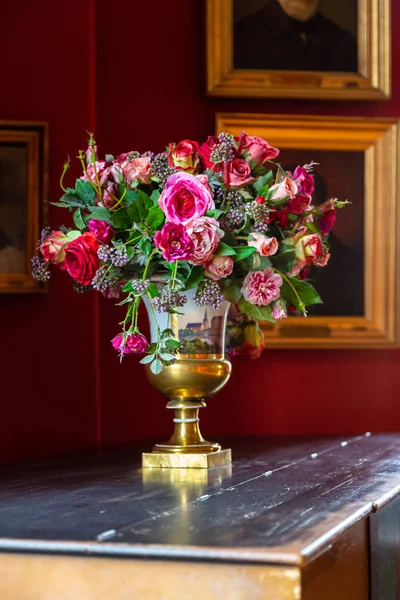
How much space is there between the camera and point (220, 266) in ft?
5.96

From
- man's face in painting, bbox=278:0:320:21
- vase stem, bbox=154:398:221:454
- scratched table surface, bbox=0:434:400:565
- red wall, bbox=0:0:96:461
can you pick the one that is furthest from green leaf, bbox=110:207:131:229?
man's face in painting, bbox=278:0:320:21

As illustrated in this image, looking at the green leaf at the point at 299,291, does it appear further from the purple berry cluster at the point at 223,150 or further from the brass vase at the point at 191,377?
the purple berry cluster at the point at 223,150

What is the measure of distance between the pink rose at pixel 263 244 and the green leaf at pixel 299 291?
0.13 m

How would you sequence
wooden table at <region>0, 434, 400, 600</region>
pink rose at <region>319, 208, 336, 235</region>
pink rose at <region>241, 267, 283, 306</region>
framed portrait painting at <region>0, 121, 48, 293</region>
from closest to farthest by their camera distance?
wooden table at <region>0, 434, 400, 600</region>
pink rose at <region>241, 267, 283, 306</region>
pink rose at <region>319, 208, 336, 235</region>
framed portrait painting at <region>0, 121, 48, 293</region>

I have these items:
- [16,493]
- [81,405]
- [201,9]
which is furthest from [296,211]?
[201,9]

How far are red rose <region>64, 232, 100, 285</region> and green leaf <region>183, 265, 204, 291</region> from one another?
0.20m

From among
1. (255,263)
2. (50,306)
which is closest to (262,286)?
(255,263)

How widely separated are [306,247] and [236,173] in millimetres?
218

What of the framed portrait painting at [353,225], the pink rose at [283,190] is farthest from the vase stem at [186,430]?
the framed portrait painting at [353,225]

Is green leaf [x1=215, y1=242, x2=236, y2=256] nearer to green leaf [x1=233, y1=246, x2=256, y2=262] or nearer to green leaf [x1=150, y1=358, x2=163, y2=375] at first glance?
green leaf [x1=233, y1=246, x2=256, y2=262]

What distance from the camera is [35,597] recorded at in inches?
46.3

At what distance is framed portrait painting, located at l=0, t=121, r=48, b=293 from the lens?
2.42 m

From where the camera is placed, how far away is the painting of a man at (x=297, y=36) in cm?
280

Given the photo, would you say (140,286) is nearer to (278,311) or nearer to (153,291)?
(153,291)
